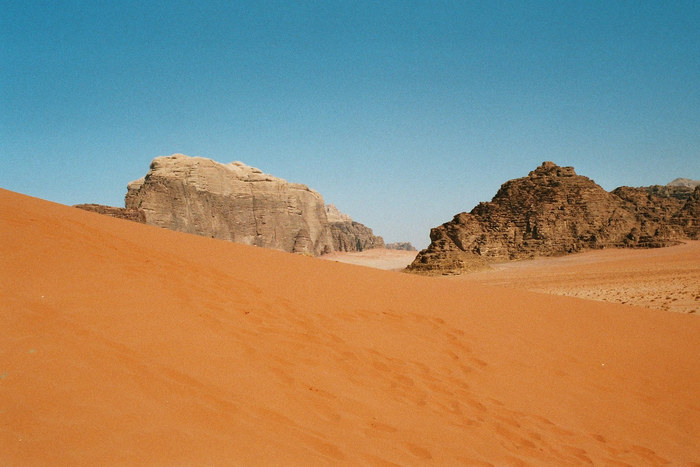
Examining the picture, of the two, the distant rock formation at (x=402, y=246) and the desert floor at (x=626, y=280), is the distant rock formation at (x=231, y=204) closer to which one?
the desert floor at (x=626, y=280)

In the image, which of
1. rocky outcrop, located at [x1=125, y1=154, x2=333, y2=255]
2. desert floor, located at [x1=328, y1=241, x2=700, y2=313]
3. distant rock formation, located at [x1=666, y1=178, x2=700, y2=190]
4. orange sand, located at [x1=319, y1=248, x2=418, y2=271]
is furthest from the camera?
distant rock formation, located at [x1=666, y1=178, x2=700, y2=190]

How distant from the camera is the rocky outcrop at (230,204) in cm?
5822

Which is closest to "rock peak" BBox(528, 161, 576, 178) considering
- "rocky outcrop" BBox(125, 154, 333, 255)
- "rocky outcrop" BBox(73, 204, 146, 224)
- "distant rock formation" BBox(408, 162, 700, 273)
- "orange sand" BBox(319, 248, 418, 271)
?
"distant rock formation" BBox(408, 162, 700, 273)

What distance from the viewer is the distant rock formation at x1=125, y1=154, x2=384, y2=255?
58.2 m

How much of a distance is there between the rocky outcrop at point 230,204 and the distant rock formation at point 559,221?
2915 cm

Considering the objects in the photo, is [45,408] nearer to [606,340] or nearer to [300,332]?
[300,332]

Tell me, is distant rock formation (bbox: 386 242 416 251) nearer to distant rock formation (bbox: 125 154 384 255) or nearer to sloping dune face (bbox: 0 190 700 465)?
distant rock formation (bbox: 125 154 384 255)

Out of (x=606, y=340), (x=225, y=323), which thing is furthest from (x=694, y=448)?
(x=225, y=323)

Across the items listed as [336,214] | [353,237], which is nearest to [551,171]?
[353,237]

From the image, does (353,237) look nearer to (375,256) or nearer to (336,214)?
(375,256)

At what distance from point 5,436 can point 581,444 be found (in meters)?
4.25

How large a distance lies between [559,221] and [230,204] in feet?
162

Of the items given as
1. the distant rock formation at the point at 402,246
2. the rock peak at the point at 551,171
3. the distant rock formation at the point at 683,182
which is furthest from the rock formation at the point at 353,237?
the distant rock formation at the point at 683,182

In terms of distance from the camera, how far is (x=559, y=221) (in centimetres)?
5262
